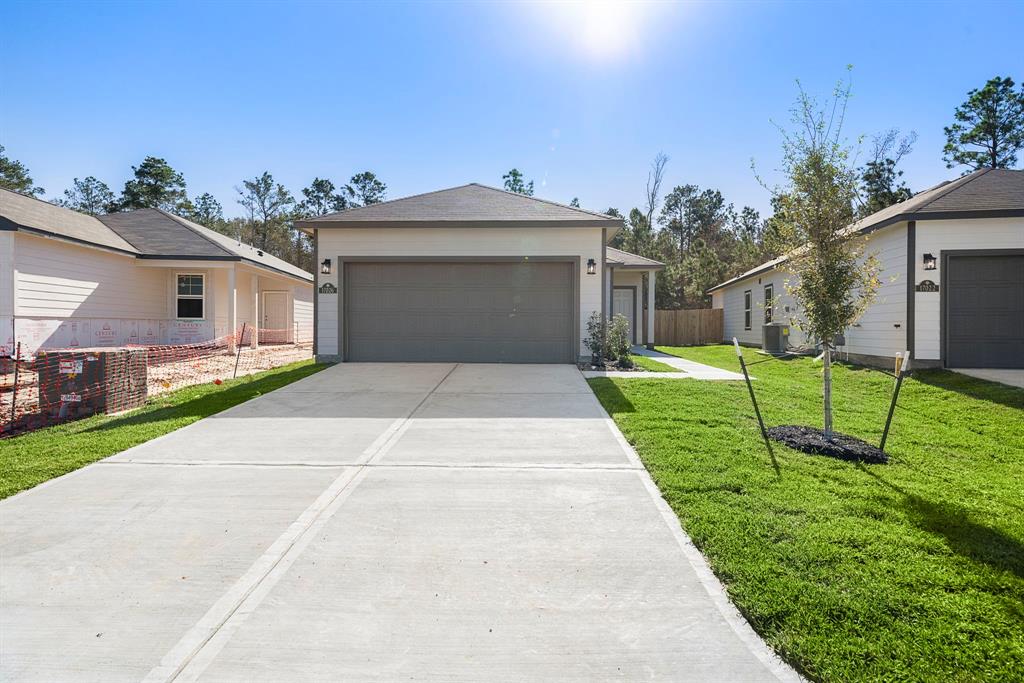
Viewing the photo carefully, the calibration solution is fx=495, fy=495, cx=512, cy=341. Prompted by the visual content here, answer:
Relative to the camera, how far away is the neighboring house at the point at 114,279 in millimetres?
11141

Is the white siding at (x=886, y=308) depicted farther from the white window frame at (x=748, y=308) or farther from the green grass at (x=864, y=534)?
the white window frame at (x=748, y=308)

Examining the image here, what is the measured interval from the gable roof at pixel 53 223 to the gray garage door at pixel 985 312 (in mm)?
19532

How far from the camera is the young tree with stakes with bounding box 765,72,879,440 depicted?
205 inches

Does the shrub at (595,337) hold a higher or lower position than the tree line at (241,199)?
lower

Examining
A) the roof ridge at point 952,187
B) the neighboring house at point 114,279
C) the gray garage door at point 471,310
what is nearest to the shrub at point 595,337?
the gray garage door at point 471,310

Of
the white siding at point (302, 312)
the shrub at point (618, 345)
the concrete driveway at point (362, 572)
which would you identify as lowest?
the concrete driveway at point (362, 572)

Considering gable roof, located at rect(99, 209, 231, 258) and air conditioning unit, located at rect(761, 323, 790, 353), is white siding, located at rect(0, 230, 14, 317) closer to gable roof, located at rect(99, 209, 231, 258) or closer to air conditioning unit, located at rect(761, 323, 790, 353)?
gable roof, located at rect(99, 209, 231, 258)

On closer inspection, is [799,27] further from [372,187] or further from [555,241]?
[372,187]

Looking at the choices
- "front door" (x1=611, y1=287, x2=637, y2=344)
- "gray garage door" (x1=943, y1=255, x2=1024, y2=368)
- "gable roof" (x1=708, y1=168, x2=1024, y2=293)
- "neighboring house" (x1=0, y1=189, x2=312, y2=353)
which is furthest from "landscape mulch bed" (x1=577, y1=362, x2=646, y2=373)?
"neighboring house" (x1=0, y1=189, x2=312, y2=353)

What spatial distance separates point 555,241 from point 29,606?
10006 millimetres

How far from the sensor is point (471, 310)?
37.4 ft

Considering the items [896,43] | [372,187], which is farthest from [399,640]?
[372,187]

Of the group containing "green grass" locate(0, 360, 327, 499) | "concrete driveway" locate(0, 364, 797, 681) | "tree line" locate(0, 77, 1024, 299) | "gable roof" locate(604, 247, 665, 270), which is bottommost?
"concrete driveway" locate(0, 364, 797, 681)

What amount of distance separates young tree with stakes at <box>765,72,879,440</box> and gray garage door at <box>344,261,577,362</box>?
618 cm
